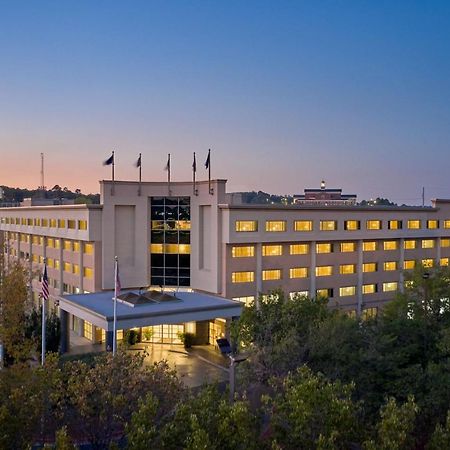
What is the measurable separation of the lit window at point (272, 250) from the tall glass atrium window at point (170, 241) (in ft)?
27.3

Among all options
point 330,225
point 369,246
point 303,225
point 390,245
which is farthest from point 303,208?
point 390,245

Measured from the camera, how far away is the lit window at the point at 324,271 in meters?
62.1

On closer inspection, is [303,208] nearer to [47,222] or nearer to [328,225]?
[328,225]

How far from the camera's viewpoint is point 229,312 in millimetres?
46562

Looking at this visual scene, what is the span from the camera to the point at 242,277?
55.9m

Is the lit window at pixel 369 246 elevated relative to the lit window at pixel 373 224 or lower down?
lower down

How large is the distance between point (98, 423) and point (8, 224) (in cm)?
7581

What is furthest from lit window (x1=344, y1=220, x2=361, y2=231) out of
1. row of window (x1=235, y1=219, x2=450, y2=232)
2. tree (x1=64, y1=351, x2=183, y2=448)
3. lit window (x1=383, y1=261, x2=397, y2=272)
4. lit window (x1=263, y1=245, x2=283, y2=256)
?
tree (x1=64, y1=351, x2=183, y2=448)

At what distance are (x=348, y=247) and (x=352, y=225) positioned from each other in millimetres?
2763

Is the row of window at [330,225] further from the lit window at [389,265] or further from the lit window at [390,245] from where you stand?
the lit window at [389,265]

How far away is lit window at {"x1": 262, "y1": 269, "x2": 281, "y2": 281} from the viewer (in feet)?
190

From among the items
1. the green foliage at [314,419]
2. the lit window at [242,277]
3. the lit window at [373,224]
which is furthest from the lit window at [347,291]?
the green foliage at [314,419]

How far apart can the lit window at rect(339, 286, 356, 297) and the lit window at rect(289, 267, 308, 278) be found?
221 inches

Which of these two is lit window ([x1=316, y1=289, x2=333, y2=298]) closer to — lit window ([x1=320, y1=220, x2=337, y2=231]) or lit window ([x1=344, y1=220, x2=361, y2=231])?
lit window ([x1=320, y1=220, x2=337, y2=231])
